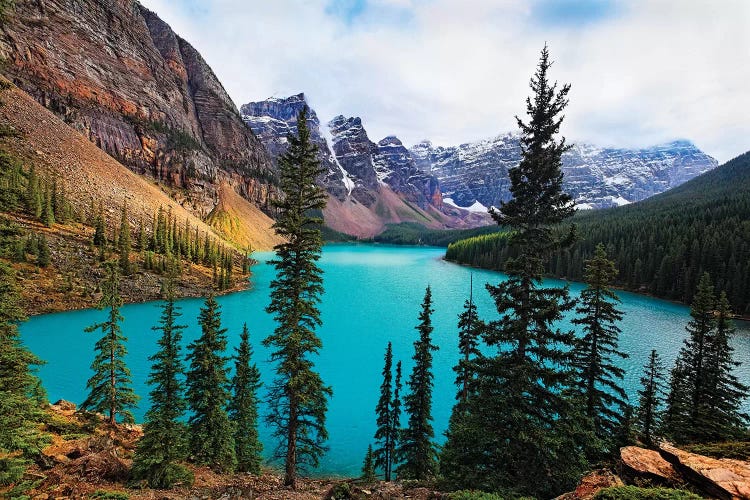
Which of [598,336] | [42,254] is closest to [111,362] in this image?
[598,336]

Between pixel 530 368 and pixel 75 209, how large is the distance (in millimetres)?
102248

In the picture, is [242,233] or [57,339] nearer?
[57,339]

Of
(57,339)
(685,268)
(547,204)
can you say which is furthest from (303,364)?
(685,268)

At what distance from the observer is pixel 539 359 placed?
12.1 meters

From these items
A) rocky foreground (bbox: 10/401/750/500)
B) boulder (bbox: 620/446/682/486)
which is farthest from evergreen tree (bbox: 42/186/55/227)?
boulder (bbox: 620/446/682/486)

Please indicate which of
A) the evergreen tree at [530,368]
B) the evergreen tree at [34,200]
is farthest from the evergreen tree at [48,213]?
the evergreen tree at [530,368]

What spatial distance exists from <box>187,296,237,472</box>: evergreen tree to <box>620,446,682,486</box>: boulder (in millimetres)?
17763

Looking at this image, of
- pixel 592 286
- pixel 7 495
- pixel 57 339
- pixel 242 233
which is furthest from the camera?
pixel 242 233

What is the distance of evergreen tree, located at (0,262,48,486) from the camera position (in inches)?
372

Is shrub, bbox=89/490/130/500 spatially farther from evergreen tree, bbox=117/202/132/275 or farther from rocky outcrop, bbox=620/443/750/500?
evergreen tree, bbox=117/202/132/275

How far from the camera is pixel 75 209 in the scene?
78500mm

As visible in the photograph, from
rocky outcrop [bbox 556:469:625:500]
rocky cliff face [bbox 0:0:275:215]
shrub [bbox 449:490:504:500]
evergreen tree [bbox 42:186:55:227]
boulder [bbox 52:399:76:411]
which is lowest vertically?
boulder [bbox 52:399:76:411]

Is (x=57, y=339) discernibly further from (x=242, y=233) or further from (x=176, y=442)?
(x=242, y=233)

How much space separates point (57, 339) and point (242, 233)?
13740 centimetres
